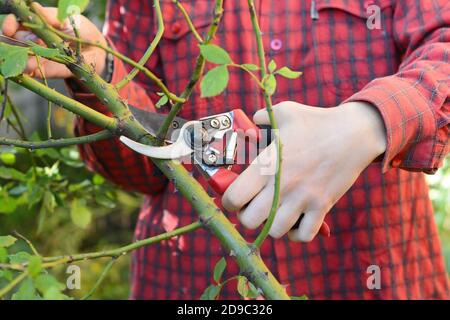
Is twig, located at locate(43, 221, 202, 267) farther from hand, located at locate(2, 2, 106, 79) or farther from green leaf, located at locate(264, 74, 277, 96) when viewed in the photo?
hand, located at locate(2, 2, 106, 79)

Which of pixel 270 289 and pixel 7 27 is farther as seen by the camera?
pixel 7 27

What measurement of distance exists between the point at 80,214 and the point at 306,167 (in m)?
0.57

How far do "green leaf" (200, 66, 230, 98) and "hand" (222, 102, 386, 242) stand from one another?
7.4 inches

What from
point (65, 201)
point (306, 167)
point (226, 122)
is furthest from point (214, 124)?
point (65, 201)

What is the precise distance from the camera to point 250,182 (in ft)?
2.64

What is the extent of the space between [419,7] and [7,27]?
0.54 meters

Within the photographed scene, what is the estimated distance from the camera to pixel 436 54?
93cm

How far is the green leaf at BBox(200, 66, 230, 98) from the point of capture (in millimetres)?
622

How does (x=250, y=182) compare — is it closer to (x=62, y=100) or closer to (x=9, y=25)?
(x=62, y=100)

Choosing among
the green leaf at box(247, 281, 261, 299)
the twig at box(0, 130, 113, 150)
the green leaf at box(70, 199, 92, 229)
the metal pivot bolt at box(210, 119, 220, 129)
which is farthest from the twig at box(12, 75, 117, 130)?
the green leaf at box(70, 199, 92, 229)

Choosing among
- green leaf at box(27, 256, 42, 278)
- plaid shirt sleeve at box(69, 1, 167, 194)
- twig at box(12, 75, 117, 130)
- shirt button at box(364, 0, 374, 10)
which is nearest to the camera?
green leaf at box(27, 256, 42, 278)
